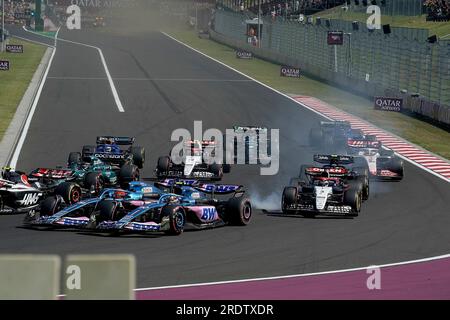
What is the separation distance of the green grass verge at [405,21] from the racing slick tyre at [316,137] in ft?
144

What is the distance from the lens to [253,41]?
336 feet

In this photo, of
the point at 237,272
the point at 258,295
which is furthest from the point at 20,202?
the point at 258,295

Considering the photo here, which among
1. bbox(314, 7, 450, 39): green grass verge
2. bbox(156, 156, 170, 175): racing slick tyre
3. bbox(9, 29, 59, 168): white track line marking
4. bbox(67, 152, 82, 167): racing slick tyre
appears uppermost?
bbox(314, 7, 450, 39): green grass verge

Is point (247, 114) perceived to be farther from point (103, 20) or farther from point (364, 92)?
point (103, 20)

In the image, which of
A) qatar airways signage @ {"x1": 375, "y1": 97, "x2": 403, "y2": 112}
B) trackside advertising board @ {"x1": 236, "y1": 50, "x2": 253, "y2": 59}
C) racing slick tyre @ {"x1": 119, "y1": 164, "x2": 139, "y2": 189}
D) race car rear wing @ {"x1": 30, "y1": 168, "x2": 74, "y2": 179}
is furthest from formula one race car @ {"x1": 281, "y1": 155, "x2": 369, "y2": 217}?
trackside advertising board @ {"x1": 236, "y1": 50, "x2": 253, "y2": 59}

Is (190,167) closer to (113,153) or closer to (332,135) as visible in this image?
(113,153)

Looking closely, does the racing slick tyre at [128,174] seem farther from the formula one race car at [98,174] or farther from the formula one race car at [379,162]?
the formula one race car at [379,162]

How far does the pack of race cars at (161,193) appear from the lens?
21594 mm

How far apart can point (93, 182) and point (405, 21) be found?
7184cm

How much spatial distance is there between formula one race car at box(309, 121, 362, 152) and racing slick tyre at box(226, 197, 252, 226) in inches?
465

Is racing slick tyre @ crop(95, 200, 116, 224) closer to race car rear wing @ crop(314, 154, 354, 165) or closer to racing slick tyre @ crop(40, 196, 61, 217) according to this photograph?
racing slick tyre @ crop(40, 196, 61, 217)

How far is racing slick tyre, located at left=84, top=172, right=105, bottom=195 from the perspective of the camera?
25703 millimetres

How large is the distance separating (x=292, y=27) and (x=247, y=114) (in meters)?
39.5

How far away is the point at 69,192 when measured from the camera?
77.3 ft
